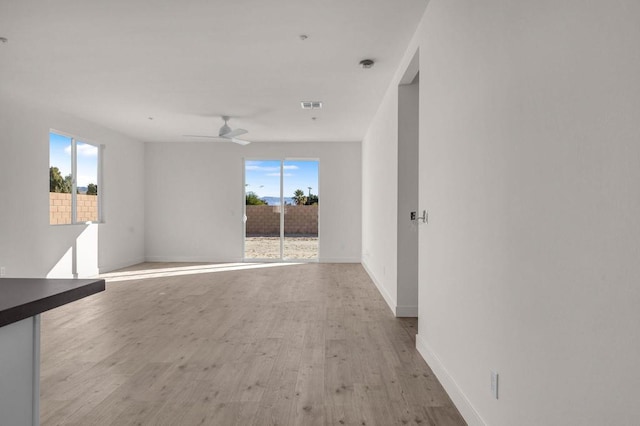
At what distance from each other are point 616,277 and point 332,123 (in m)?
6.14

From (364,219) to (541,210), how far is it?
6.81 m

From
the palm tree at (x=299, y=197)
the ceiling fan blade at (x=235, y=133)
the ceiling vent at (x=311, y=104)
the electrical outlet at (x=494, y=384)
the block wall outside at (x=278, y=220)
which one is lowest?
the electrical outlet at (x=494, y=384)

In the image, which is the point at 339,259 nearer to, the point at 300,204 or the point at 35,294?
the point at 300,204

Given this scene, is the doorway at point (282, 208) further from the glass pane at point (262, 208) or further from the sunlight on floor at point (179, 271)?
the sunlight on floor at point (179, 271)

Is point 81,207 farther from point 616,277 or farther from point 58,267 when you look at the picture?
point 616,277

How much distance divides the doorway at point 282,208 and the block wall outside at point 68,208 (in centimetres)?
285

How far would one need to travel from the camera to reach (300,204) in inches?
345

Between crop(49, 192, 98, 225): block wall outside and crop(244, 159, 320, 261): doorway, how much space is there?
2853mm

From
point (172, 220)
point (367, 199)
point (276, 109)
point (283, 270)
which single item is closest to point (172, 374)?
point (276, 109)

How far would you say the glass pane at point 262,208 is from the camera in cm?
876

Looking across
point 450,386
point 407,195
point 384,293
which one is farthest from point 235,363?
point 384,293

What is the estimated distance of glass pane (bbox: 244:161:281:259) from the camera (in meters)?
8.76

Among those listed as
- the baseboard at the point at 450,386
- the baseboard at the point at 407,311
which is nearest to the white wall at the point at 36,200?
the baseboard at the point at 407,311

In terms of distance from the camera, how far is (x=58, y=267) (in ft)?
19.6
